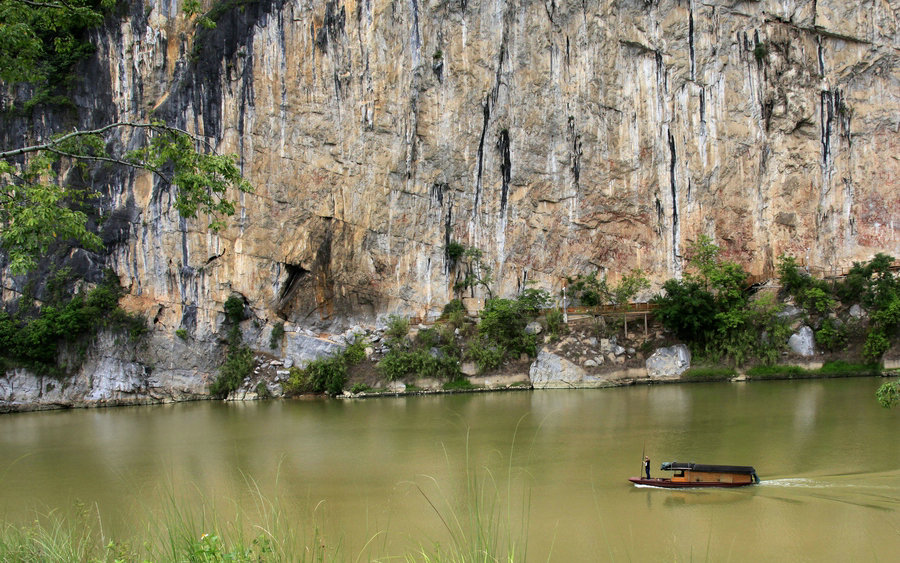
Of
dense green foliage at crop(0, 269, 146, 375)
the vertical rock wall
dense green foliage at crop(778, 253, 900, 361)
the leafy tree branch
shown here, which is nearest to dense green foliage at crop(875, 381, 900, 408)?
the leafy tree branch

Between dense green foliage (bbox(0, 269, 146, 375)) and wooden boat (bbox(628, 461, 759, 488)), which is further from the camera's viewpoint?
dense green foliage (bbox(0, 269, 146, 375))

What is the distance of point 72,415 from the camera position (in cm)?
2344

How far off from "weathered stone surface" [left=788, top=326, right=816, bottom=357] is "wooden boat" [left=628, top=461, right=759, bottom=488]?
16.4 m

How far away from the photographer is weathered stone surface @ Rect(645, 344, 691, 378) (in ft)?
78.2

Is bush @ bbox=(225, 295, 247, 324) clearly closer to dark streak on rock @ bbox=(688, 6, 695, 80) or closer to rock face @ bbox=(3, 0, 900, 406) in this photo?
rock face @ bbox=(3, 0, 900, 406)

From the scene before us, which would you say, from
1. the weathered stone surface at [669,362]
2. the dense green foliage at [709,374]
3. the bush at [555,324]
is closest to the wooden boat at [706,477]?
the dense green foliage at [709,374]

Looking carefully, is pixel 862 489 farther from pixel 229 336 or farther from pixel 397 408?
pixel 229 336

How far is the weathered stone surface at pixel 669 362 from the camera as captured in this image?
78.2ft

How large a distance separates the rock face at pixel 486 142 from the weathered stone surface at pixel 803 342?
230 inches

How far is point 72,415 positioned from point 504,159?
2013 cm

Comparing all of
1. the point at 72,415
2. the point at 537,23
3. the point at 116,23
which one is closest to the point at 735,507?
the point at 72,415

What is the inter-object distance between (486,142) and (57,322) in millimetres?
19384

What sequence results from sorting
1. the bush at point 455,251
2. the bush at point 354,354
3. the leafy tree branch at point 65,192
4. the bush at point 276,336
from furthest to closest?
1. the bush at point 455,251
2. the bush at point 276,336
3. the bush at point 354,354
4. the leafy tree branch at point 65,192

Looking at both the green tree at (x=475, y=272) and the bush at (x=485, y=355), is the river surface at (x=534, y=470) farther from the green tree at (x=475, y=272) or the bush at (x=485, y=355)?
the green tree at (x=475, y=272)
